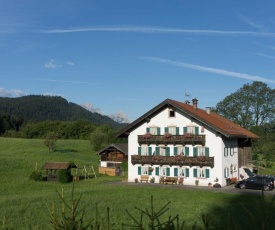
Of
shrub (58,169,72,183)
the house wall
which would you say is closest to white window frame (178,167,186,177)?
the house wall

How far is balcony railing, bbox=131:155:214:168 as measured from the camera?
36.4 meters

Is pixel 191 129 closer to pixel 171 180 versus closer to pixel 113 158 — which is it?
pixel 171 180

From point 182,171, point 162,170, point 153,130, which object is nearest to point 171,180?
point 182,171

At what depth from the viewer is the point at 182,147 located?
126 feet

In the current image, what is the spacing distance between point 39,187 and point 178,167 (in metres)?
15.7

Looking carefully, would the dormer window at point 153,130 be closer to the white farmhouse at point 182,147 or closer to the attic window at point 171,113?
the white farmhouse at point 182,147

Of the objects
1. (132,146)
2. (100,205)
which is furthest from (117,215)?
(132,146)

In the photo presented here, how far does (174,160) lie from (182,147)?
1750mm

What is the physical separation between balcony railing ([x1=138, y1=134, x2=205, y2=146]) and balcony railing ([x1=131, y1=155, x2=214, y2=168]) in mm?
1668

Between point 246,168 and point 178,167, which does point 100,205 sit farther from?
point 246,168

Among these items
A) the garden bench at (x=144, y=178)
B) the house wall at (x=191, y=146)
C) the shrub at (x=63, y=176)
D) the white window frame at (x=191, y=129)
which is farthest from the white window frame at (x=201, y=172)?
the shrub at (x=63, y=176)

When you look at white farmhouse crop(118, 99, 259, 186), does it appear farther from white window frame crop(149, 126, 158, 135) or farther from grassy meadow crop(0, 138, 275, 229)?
grassy meadow crop(0, 138, 275, 229)

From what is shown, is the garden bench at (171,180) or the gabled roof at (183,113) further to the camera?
the garden bench at (171,180)

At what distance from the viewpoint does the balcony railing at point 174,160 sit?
1432 inches
